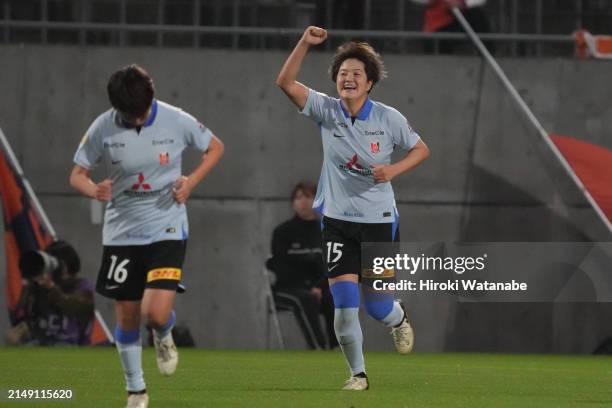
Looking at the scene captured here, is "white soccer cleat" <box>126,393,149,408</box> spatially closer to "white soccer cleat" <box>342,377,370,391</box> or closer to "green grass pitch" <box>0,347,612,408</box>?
"green grass pitch" <box>0,347,612,408</box>

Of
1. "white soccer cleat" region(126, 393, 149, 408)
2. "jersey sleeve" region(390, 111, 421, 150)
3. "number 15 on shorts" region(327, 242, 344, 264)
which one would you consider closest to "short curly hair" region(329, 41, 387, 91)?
"jersey sleeve" region(390, 111, 421, 150)

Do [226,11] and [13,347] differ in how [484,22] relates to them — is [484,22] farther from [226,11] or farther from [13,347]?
[13,347]

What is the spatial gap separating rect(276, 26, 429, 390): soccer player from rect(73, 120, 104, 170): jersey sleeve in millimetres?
1504

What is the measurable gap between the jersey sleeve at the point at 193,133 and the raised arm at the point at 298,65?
34.3 inches

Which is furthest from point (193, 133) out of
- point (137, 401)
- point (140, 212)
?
point (137, 401)

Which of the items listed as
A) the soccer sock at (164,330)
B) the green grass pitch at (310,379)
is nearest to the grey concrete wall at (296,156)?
the green grass pitch at (310,379)

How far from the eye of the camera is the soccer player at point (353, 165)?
9469 mm

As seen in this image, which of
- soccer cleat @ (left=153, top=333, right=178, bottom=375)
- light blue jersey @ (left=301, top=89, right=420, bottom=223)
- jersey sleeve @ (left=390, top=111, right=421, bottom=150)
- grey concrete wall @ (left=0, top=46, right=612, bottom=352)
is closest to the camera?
soccer cleat @ (left=153, top=333, right=178, bottom=375)

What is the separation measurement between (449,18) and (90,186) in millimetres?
9865

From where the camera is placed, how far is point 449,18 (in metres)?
17.4

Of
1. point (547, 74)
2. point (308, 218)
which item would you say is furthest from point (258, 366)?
point (547, 74)

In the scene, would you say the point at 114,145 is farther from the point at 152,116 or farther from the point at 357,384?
the point at 357,384

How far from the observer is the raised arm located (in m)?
9.03

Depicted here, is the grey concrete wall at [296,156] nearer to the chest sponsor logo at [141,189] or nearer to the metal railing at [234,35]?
the metal railing at [234,35]
